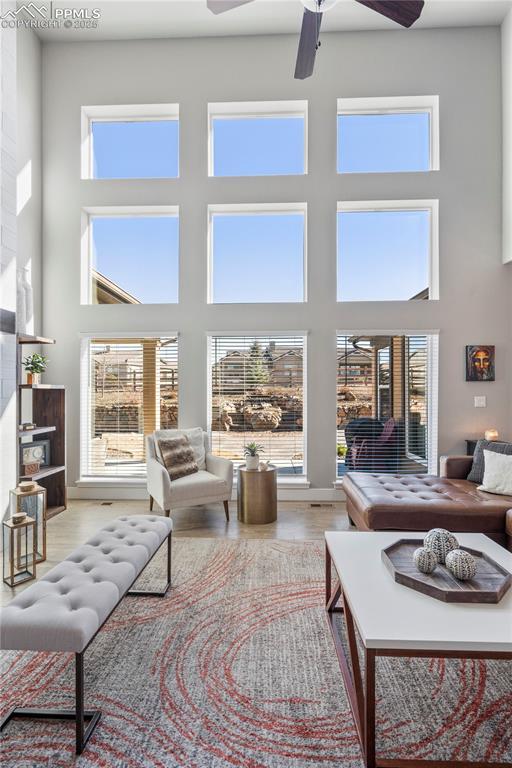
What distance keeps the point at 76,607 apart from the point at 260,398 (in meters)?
3.39

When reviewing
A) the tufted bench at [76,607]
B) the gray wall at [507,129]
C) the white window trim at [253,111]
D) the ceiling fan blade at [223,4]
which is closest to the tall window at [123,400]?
the white window trim at [253,111]

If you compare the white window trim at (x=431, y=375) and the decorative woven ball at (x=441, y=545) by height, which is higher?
the white window trim at (x=431, y=375)

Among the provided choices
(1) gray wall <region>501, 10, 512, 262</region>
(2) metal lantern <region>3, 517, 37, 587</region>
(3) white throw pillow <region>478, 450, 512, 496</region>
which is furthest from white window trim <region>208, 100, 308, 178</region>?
(2) metal lantern <region>3, 517, 37, 587</region>

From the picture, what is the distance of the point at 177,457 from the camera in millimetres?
4094

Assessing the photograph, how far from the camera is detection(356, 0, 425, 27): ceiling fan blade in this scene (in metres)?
2.31

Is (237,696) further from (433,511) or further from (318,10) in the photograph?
(318,10)

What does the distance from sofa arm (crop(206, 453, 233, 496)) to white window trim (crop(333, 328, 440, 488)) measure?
1.35 metres

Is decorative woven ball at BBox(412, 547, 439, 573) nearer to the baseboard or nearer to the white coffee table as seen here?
the white coffee table

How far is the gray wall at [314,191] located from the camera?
182 inches

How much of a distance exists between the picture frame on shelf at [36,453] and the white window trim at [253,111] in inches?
141

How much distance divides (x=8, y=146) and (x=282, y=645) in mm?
4862

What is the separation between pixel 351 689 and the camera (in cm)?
172

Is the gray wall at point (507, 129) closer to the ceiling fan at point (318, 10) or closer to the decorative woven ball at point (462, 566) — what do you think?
the ceiling fan at point (318, 10)

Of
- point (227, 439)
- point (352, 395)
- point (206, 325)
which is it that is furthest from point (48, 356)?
point (352, 395)
